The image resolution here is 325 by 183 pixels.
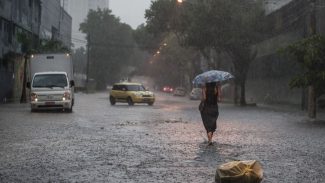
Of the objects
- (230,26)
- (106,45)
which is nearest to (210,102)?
(230,26)

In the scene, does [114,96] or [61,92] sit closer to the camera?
[61,92]

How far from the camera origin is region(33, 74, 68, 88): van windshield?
2812 cm

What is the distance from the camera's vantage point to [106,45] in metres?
120

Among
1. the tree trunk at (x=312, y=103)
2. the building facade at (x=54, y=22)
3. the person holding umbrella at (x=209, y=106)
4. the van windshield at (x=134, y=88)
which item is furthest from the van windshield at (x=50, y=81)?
the building facade at (x=54, y=22)

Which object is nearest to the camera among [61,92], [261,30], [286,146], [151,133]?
[286,146]

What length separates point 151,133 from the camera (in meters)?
17.5

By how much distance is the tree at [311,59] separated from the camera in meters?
23.5

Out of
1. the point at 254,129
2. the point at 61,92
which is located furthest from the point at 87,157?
the point at 61,92

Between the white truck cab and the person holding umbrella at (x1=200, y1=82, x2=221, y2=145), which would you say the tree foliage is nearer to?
the person holding umbrella at (x1=200, y1=82, x2=221, y2=145)

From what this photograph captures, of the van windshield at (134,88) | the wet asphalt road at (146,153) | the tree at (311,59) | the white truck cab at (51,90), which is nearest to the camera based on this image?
the wet asphalt road at (146,153)

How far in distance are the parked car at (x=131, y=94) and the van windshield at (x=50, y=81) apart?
42.3ft

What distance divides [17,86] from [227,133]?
3146cm

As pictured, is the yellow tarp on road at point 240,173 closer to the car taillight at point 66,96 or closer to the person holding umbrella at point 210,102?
the person holding umbrella at point 210,102

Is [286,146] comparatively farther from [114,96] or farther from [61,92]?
[114,96]
